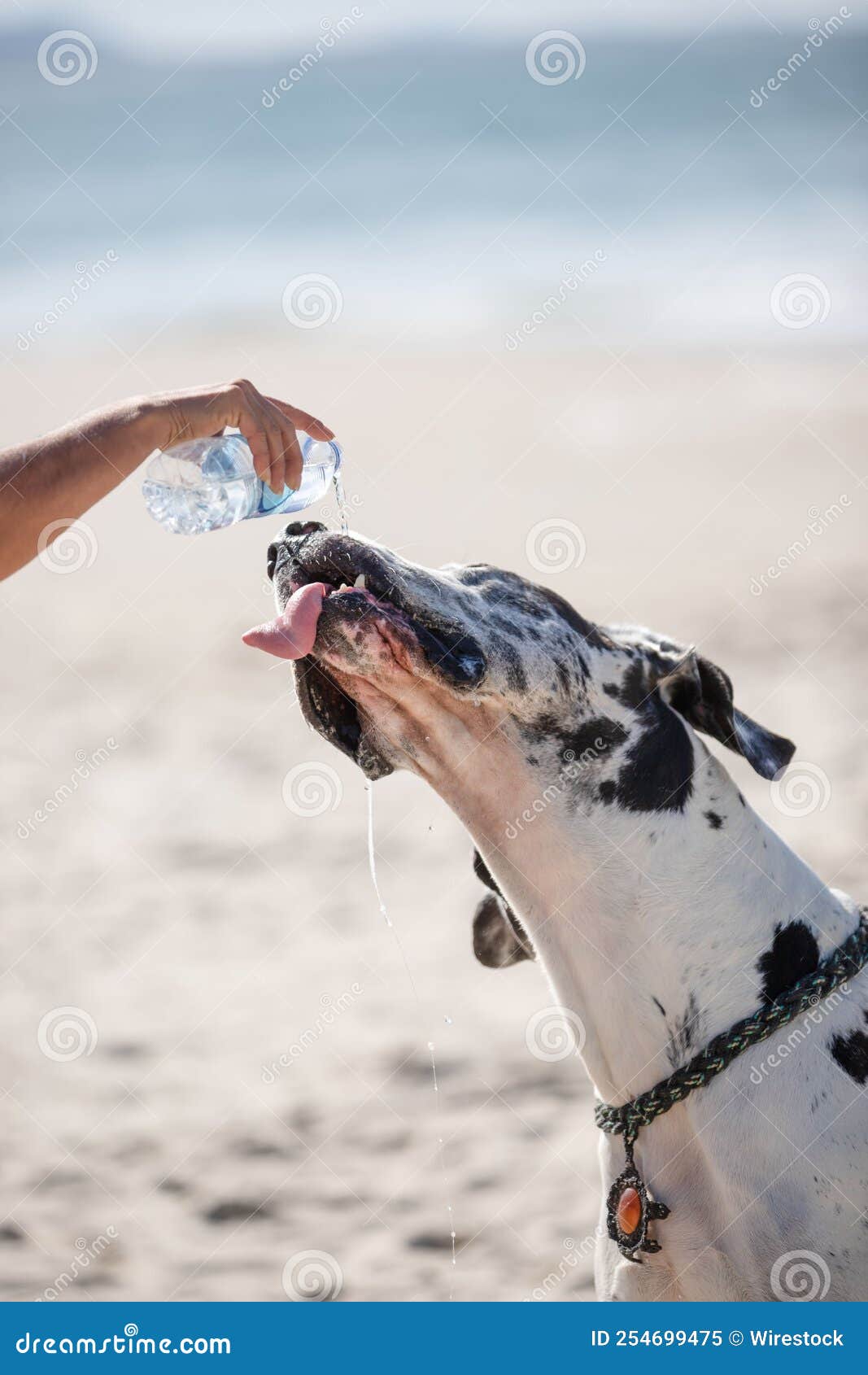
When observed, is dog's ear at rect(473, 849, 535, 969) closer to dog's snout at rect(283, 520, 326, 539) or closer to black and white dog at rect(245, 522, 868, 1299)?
black and white dog at rect(245, 522, 868, 1299)

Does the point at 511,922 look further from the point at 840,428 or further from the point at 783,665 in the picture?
the point at 840,428

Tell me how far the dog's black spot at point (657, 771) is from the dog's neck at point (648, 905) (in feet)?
0.11

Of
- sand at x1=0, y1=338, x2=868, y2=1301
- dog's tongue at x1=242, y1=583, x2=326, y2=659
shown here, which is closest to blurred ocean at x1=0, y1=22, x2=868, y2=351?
sand at x1=0, y1=338, x2=868, y2=1301

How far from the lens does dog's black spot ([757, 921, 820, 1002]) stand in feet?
11.6

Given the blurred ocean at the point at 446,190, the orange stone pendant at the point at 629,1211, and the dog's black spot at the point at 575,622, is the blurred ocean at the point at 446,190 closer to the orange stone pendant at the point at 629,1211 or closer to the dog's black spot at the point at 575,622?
the dog's black spot at the point at 575,622

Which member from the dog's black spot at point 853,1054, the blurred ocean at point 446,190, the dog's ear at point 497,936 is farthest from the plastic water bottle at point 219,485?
the blurred ocean at point 446,190

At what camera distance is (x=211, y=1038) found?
727 centimetres

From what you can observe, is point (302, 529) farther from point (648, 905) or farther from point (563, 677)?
point (648, 905)

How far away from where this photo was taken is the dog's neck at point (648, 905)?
3516 mm

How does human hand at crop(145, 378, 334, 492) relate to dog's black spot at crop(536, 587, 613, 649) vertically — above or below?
below

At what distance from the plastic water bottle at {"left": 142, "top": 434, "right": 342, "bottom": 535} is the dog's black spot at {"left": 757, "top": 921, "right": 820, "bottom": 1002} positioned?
5.81 ft

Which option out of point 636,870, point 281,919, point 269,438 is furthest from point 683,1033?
point 281,919

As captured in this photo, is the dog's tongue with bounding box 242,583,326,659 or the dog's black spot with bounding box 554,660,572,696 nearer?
the dog's tongue with bounding box 242,583,326,659

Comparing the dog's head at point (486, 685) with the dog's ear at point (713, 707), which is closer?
the dog's head at point (486, 685)
